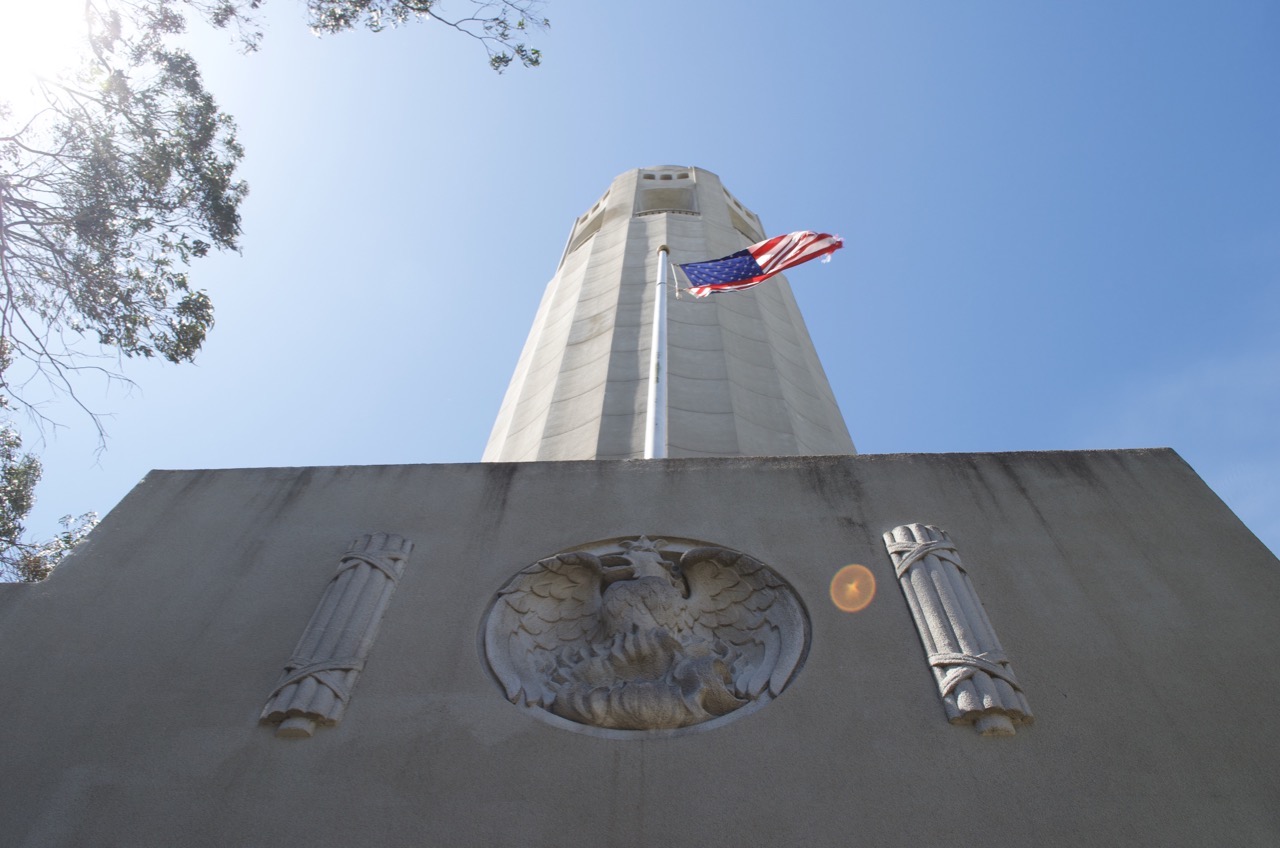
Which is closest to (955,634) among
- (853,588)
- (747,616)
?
(853,588)

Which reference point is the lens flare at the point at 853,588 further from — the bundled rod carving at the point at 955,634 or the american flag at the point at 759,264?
the american flag at the point at 759,264

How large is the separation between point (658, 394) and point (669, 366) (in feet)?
8.59

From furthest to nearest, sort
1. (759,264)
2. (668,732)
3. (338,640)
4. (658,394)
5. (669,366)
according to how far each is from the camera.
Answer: (669,366) → (759,264) → (658,394) → (338,640) → (668,732)

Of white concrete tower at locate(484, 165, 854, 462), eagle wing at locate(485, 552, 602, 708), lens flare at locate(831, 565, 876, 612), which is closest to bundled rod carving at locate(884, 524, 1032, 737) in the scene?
lens flare at locate(831, 565, 876, 612)

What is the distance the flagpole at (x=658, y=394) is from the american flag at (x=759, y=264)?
1.77ft

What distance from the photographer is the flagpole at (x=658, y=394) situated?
33.2 feet

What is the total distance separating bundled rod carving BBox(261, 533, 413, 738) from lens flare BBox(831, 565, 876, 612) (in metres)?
3.07

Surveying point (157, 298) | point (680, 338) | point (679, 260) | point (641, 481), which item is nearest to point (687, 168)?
point (679, 260)

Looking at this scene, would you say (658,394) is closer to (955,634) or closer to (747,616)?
(747,616)

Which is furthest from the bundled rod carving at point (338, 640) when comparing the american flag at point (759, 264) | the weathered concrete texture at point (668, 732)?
the american flag at point (759, 264)

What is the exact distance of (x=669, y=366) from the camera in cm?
1358

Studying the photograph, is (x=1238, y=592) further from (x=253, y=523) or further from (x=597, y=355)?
(x=597, y=355)

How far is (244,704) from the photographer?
19.8 feet

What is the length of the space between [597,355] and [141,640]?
337 inches
